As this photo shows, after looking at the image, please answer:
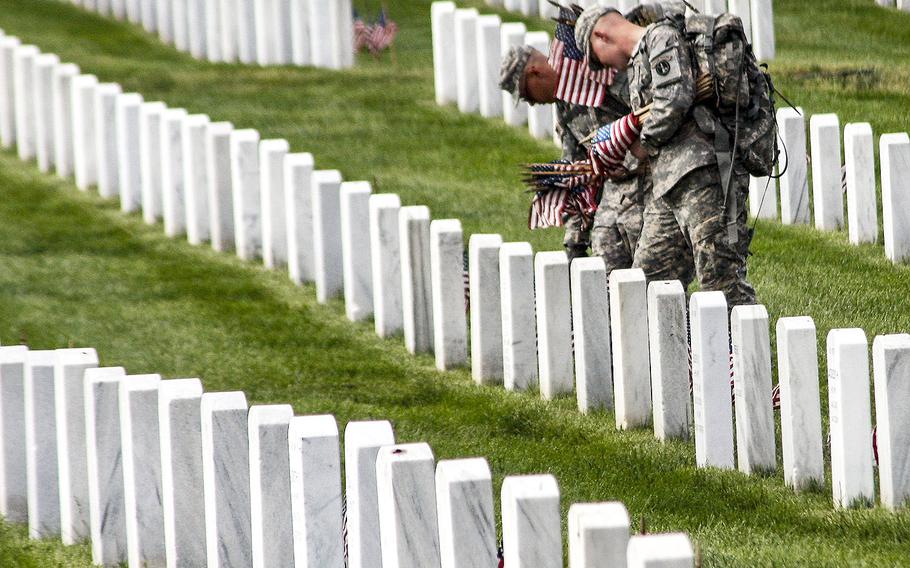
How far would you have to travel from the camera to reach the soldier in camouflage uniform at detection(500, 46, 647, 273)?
6766 mm

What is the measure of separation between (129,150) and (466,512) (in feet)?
25.6

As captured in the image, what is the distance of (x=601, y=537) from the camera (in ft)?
10.2

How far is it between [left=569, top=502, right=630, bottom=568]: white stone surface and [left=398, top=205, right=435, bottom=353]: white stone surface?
4.39 metres

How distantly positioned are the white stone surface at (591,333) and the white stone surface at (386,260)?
162 centimetres

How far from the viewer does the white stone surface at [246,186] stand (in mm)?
9250

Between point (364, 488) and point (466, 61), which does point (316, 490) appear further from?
point (466, 61)

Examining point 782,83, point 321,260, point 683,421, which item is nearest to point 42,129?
point 321,260

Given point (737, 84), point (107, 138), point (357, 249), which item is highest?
point (107, 138)

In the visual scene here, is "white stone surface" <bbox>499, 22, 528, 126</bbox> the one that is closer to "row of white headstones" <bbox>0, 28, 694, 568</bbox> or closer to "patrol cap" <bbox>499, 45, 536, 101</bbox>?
"row of white headstones" <bbox>0, 28, 694, 568</bbox>

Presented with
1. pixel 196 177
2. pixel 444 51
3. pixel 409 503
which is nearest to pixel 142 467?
pixel 409 503

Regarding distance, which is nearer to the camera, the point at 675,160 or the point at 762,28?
the point at 675,160

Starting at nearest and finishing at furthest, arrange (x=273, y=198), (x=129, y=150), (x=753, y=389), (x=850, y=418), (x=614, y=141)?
(x=850, y=418), (x=753, y=389), (x=614, y=141), (x=273, y=198), (x=129, y=150)

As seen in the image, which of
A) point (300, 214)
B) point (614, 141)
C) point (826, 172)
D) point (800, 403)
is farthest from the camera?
point (826, 172)

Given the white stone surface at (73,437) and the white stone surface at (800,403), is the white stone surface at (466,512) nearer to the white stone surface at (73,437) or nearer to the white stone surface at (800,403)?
the white stone surface at (800,403)
